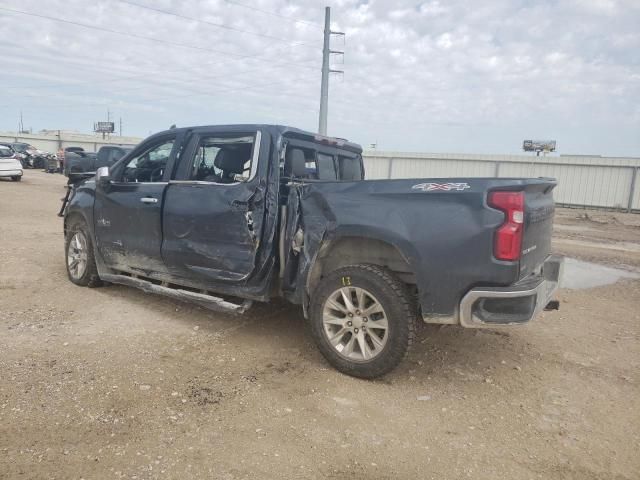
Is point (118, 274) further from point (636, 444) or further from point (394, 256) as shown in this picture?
point (636, 444)

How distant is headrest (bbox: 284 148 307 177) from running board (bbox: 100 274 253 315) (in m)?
1.15

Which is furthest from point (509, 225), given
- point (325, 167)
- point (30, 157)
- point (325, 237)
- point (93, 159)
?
point (30, 157)

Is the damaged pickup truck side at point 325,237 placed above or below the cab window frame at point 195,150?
below

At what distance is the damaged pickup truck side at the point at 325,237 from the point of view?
3.31 m

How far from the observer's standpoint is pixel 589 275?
7711 millimetres

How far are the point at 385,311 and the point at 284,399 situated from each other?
2.99 ft

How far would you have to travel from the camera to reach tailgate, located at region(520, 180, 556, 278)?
3355 mm

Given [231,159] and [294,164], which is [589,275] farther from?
[231,159]

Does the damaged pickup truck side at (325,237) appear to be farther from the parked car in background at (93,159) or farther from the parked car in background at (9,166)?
the parked car in background at (9,166)

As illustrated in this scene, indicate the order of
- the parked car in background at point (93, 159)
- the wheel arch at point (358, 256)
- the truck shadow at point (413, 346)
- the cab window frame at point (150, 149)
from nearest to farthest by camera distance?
the wheel arch at point (358, 256)
the truck shadow at point (413, 346)
the cab window frame at point (150, 149)
the parked car in background at point (93, 159)

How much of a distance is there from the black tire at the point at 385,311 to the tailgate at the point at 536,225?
82cm

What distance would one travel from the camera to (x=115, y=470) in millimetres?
2576

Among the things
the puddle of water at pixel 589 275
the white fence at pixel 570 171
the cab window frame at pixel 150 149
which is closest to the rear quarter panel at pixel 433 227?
the cab window frame at pixel 150 149

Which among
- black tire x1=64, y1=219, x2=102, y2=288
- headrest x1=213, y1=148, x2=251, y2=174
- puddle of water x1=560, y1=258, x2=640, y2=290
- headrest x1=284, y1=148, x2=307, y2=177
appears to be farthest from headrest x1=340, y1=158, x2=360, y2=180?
puddle of water x1=560, y1=258, x2=640, y2=290
